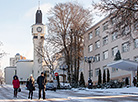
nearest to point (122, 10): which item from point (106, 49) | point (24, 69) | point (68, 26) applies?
point (68, 26)

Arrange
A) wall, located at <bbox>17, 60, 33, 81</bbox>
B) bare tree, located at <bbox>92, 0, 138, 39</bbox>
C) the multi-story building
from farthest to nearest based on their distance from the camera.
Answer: wall, located at <bbox>17, 60, 33, 81</bbox>, the multi-story building, bare tree, located at <bbox>92, 0, 138, 39</bbox>

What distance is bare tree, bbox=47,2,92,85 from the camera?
145ft

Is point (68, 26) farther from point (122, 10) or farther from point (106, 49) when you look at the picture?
point (122, 10)

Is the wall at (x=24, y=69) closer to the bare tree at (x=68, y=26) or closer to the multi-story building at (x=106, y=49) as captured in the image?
the multi-story building at (x=106, y=49)

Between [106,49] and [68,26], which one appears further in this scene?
[106,49]

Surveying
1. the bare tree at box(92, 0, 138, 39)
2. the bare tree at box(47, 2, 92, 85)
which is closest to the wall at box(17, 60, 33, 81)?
the bare tree at box(47, 2, 92, 85)

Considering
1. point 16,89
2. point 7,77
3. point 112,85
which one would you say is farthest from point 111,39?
point 7,77

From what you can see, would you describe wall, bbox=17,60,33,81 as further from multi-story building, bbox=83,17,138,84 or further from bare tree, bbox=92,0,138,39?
bare tree, bbox=92,0,138,39

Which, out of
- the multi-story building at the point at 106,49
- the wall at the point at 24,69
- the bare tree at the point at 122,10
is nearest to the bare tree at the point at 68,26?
the multi-story building at the point at 106,49

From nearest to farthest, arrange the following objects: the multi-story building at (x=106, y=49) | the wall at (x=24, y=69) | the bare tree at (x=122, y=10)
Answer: the bare tree at (x=122, y=10) < the multi-story building at (x=106, y=49) < the wall at (x=24, y=69)

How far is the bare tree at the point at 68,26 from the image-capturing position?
145 ft

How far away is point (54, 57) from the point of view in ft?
161

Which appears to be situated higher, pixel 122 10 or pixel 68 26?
pixel 68 26

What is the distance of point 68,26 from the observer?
45562 mm
